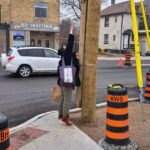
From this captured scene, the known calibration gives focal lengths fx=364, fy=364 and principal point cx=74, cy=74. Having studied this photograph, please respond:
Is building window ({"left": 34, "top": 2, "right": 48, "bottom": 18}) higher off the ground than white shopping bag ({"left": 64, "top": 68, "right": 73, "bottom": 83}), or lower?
higher

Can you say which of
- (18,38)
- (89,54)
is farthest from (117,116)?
(18,38)

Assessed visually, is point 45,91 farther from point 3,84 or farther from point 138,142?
point 138,142

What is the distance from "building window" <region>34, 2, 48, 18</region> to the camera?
37.0 meters

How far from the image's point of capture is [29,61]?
56.7ft

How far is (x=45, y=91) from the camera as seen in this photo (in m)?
12.6

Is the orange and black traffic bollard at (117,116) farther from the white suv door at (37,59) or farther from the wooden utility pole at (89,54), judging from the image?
the white suv door at (37,59)

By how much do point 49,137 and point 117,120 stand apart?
1.34 meters

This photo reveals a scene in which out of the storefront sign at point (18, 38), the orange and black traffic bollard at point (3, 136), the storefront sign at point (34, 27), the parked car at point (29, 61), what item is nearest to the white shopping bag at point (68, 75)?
the orange and black traffic bollard at point (3, 136)

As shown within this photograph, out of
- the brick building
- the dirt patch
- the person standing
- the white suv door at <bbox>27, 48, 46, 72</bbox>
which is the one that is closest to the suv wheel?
the white suv door at <bbox>27, 48, 46, 72</bbox>

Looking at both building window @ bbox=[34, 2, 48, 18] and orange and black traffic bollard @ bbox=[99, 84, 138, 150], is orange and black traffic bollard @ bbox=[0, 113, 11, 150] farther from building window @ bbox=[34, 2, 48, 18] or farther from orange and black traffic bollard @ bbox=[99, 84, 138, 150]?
building window @ bbox=[34, 2, 48, 18]

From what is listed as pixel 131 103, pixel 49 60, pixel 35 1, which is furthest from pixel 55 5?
pixel 131 103

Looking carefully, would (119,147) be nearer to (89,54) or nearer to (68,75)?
(68,75)

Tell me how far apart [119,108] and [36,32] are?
32968 mm

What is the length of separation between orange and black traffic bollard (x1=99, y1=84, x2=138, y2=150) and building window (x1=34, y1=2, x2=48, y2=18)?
3199cm
